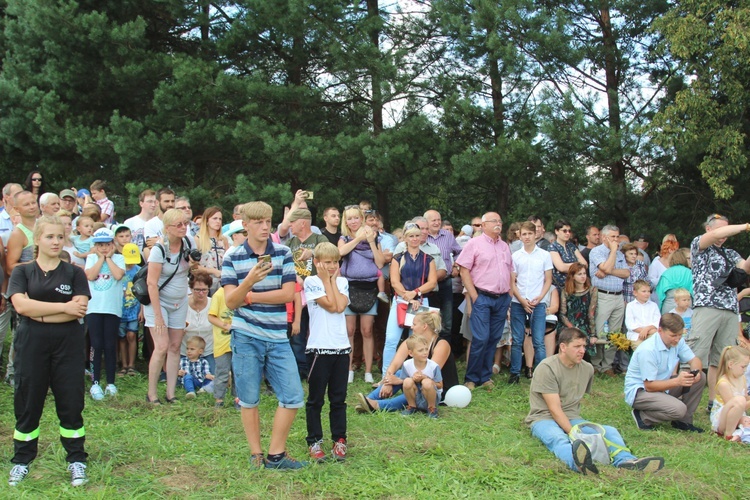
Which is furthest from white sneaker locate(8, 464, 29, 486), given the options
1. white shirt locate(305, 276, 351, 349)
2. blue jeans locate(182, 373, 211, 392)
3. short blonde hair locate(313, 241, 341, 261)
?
blue jeans locate(182, 373, 211, 392)

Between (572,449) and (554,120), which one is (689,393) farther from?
(554,120)

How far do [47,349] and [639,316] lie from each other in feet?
22.8

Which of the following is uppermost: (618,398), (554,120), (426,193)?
(554,120)

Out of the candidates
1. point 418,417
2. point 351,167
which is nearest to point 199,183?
point 351,167

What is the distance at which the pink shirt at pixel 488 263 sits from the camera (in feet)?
25.6

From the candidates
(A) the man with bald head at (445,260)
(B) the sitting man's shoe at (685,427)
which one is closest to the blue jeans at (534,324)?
(A) the man with bald head at (445,260)

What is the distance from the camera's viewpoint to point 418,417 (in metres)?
6.16

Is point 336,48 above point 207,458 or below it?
above

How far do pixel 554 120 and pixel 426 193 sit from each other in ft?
8.81

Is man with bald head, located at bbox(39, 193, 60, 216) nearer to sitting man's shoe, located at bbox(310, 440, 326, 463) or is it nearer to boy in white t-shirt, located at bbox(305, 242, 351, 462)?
boy in white t-shirt, located at bbox(305, 242, 351, 462)

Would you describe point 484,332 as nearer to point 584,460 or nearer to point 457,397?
point 457,397

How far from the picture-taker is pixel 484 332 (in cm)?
775

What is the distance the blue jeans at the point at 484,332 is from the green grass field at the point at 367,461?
126 cm

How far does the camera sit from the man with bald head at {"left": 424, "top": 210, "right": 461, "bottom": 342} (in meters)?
8.35
